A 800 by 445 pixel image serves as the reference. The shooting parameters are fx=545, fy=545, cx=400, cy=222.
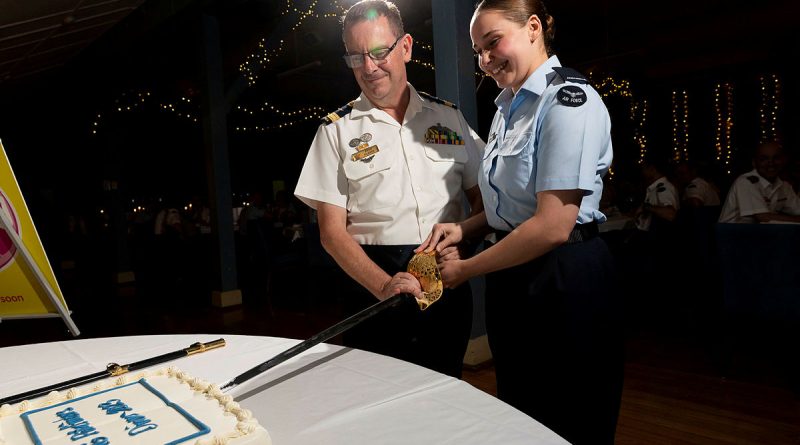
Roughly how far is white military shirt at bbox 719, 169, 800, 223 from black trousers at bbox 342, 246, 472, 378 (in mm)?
3405

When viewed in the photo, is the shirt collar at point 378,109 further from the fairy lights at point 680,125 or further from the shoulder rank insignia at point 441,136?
the fairy lights at point 680,125

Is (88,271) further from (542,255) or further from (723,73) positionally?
(723,73)

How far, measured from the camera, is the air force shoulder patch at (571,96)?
106 centimetres

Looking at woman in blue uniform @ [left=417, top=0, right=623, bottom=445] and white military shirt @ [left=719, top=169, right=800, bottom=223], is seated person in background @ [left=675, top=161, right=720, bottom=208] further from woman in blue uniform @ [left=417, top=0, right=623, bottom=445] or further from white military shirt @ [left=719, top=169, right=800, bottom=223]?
woman in blue uniform @ [left=417, top=0, right=623, bottom=445]

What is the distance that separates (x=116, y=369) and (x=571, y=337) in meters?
0.88

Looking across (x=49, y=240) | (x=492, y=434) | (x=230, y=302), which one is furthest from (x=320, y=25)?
(x=49, y=240)

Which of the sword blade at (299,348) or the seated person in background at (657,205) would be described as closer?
the sword blade at (299,348)

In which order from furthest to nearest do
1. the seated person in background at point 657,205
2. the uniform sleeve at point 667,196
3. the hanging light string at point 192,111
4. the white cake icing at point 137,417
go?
1. the hanging light string at point 192,111
2. the uniform sleeve at point 667,196
3. the seated person in background at point 657,205
4. the white cake icing at point 137,417

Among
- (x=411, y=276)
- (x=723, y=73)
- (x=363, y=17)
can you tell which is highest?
(x=723, y=73)

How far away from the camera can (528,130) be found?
112cm

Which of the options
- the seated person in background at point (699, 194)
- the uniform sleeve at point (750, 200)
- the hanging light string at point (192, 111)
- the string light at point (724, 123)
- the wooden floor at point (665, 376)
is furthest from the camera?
the hanging light string at point (192, 111)

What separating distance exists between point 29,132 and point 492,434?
13.3 meters

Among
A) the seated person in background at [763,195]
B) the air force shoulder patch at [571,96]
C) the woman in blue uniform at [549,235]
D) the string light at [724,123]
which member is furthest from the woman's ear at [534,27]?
the string light at [724,123]

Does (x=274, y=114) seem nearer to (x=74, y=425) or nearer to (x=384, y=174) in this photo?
(x=384, y=174)
